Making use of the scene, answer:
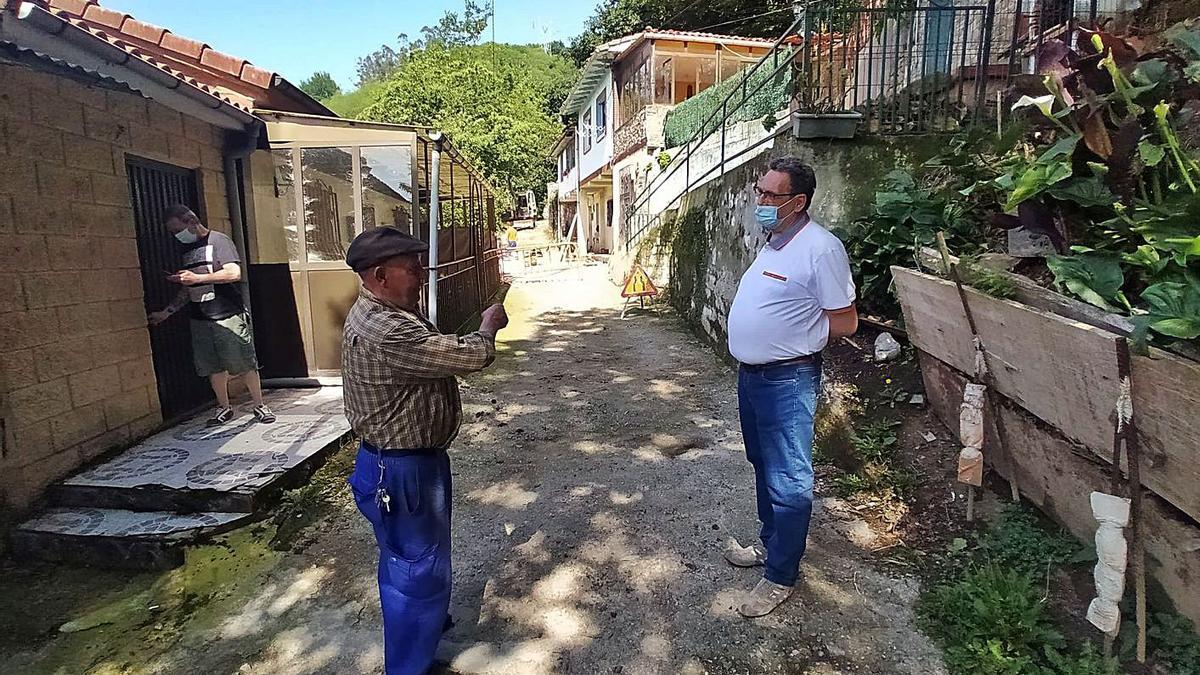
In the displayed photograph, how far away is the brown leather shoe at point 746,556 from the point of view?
2.80 metres

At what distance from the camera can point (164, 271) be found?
441cm

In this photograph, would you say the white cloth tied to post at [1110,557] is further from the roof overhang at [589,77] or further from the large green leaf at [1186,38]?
the roof overhang at [589,77]

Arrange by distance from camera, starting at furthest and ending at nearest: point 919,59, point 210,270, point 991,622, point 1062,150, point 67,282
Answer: point 919,59 → point 210,270 → point 67,282 → point 1062,150 → point 991,622

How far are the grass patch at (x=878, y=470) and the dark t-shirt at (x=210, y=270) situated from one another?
404 cm

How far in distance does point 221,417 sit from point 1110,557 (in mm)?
4850

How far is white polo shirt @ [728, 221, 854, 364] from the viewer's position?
2.26 m

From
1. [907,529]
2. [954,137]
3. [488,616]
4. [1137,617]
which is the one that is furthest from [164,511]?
[954,137]

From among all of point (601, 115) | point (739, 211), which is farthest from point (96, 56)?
point (601, 115)

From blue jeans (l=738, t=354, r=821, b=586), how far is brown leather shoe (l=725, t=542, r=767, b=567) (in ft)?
0.89

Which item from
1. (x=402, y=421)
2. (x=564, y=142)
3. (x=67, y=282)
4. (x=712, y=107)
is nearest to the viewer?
(x=402, y=421)

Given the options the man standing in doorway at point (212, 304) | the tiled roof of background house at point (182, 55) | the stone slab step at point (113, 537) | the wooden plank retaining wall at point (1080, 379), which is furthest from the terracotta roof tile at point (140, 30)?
the wooden plank retaining wall at point (1080, 379)

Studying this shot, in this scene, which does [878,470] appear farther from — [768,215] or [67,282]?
[67,282]

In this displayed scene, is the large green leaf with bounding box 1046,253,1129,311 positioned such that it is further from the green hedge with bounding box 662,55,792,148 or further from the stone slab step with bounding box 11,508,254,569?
the green hedge with bounding box 662,55,792,148

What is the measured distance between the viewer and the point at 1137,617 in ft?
6.18
